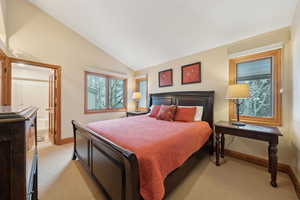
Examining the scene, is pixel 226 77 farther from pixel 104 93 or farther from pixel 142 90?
pixel 104 93

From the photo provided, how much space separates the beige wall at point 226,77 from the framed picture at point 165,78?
0.12 meters

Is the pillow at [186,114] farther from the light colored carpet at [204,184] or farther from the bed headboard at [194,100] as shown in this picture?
the light colored carpet at [204,184]

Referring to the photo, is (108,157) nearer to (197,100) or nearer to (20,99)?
(197,100)

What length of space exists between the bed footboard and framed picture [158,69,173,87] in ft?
8.59

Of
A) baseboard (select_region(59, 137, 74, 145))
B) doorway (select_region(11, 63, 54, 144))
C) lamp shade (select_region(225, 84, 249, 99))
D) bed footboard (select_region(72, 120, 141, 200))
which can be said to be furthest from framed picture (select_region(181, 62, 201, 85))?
doorway (select_region(11, 63, 54, 144))

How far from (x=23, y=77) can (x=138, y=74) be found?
4585 millimetres

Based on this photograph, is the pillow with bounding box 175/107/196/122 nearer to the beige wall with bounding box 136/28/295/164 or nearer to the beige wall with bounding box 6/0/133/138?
the beige wall with bounding box 136/28/295/164

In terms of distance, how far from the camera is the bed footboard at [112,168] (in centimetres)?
102

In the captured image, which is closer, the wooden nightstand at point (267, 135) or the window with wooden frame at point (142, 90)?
the wooden nightstand at point (267, 135)

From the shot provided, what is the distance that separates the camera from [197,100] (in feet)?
9.63

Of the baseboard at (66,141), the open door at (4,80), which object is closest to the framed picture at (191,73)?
the baseboard at (66,141)

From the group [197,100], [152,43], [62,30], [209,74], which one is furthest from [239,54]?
[62,30]

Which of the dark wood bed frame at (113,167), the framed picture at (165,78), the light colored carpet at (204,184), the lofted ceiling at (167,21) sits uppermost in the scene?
the lofted ceiling at (167,21)

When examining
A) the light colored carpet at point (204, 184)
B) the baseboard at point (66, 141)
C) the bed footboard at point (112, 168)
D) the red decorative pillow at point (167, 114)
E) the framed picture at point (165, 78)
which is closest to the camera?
the bed footboard at point (112, 168)
